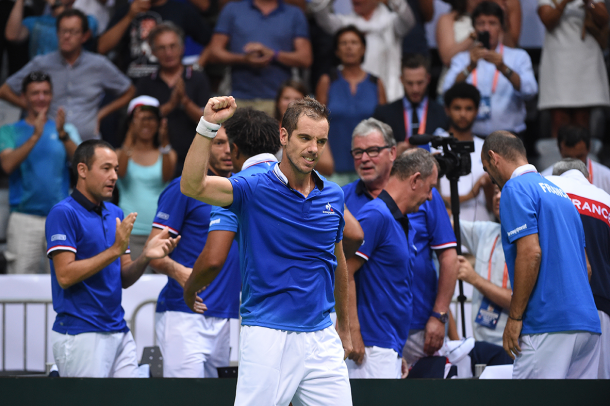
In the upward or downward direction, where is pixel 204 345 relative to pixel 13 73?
downward

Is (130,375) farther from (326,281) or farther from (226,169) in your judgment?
(326,281)

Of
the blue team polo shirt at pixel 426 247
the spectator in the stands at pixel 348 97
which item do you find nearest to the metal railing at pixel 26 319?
the blue team polo shirt at pixel 426 247

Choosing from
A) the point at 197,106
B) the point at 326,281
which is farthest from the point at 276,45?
the point at 326,281

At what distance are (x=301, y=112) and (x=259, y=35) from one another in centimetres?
517

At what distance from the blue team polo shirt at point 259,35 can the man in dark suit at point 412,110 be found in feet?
4.62

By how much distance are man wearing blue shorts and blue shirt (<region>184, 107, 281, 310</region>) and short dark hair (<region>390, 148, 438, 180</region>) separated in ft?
3.42

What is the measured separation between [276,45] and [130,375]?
466 cm

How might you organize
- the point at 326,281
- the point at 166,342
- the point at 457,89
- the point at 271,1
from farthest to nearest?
the point at 271,1
the point at 457,89
the point at 166,342
the point at 326,281

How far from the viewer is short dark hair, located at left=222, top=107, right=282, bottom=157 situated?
151 inches

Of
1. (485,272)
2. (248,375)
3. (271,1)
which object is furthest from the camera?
(271,1)

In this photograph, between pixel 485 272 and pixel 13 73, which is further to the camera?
pixel 13 73

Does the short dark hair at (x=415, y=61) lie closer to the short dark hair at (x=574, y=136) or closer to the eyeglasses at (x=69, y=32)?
the short dark hair at (x=574, y=136)

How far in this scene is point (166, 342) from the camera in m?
4.72

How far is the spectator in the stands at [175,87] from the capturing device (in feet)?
25.2
